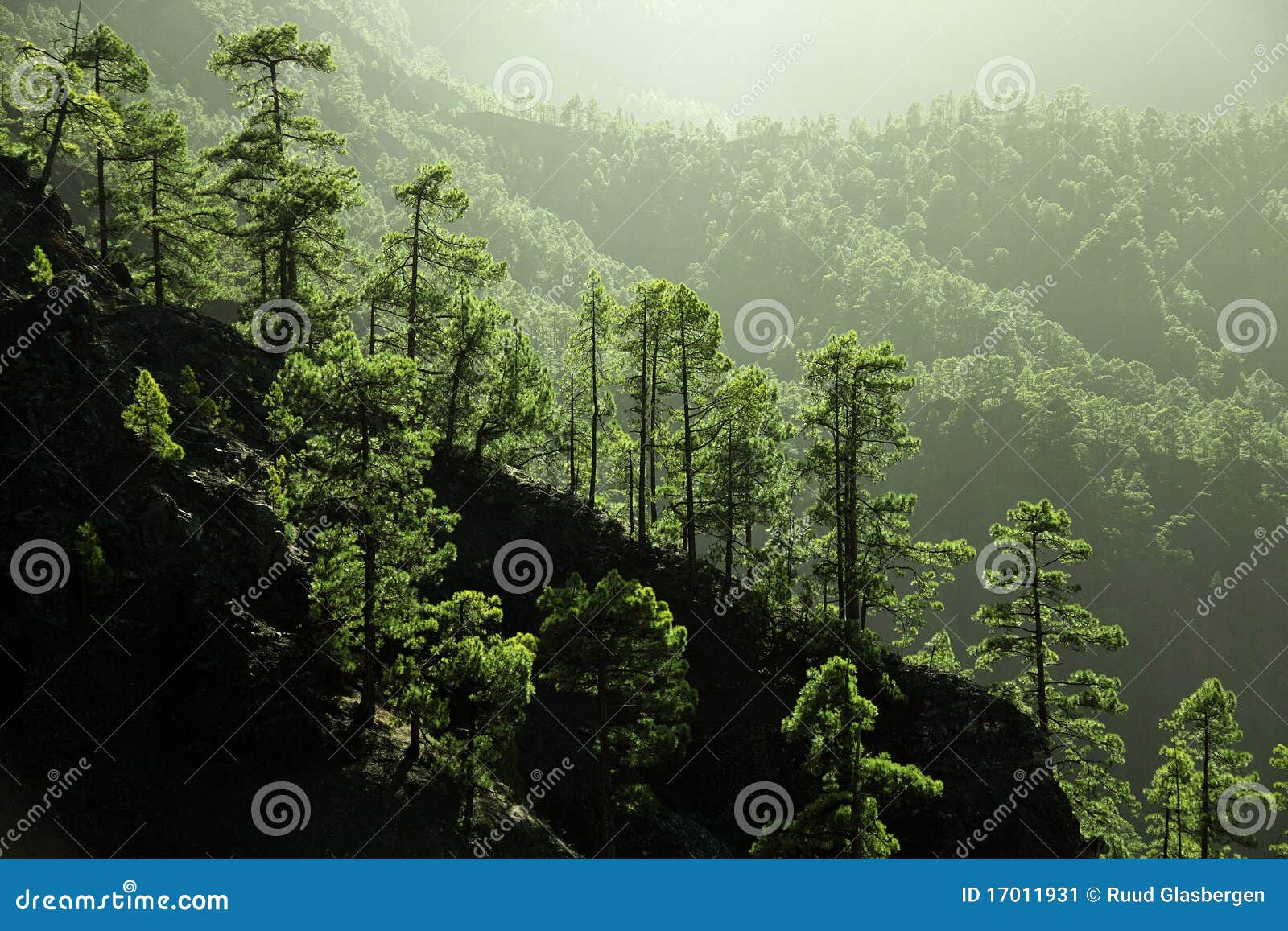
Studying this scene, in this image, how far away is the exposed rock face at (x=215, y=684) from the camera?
19.0 meters

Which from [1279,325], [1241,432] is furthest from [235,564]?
[1279,325]

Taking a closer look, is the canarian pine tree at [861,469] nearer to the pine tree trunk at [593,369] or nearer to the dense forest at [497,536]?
the dense forest at [497,536]

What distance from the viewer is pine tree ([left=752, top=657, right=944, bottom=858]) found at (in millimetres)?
20359

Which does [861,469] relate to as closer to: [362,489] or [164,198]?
[362,489]

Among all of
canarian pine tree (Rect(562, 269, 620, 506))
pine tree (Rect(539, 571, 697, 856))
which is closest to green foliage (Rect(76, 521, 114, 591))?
pine tree (Rect(539, 571, 697, 856))

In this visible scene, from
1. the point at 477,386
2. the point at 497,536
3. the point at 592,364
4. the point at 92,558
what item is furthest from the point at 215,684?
the point at 592,364

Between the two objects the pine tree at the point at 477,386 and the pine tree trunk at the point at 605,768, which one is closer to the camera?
the pine tree trunk at the point at 605,768

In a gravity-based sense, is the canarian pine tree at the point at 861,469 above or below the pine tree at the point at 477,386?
above

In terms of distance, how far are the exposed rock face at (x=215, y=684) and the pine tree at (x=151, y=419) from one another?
478 millimetres

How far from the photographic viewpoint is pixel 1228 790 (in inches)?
1200

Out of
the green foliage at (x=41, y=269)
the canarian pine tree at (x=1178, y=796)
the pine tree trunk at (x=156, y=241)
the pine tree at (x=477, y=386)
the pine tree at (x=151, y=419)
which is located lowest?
the pine tree at (x=151, y=419)

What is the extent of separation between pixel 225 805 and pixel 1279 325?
217 m

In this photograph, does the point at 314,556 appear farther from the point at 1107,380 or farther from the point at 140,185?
the point at 1107,380

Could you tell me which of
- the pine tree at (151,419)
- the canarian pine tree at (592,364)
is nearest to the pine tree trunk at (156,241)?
the pine tree at (151,419)
